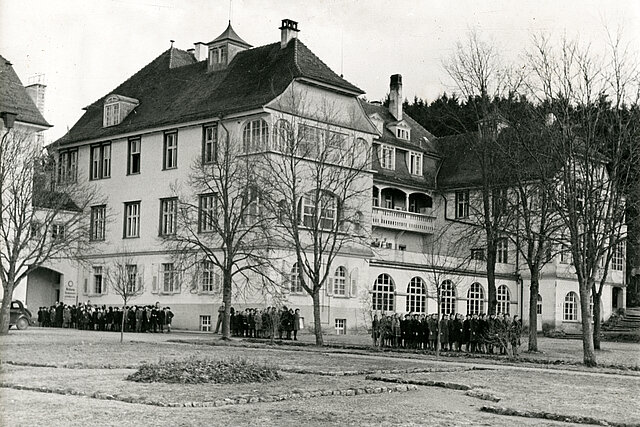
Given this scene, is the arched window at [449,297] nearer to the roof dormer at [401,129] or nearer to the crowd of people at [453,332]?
the roof dormer at [401,129]

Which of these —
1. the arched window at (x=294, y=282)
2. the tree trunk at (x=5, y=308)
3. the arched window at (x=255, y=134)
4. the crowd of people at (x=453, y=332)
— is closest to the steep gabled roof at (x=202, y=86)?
the arched window at (x=255, y=134)

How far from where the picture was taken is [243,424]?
42.0 ft

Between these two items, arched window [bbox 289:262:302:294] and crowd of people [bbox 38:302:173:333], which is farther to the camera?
arched window [bbox 289:262:302:294]

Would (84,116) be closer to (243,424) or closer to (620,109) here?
(620,109)

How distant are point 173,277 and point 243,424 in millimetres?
37510

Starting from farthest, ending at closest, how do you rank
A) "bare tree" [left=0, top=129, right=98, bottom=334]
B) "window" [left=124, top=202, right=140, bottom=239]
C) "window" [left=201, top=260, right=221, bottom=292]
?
"window" [left=124, top=202, right=140, bottom=239], "window" [left=201, top=260, right=221, bottom=292], "bare tree" [left=0, top=129, right=98, bottom=334]

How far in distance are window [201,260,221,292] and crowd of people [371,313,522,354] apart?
13.7m

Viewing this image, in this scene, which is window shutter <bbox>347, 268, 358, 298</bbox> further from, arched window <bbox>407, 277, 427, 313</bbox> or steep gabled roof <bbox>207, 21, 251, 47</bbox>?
steep gabled roof <bbox>207, 21, 251, 47</bbox>

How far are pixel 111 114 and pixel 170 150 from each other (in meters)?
6.74

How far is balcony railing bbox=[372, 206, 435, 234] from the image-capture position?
55969 millimetres

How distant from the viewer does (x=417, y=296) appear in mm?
53281

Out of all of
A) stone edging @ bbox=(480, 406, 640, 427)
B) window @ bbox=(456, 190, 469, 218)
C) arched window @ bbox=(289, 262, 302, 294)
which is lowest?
stone edging @ bbox=(480, 406, 640, 427)

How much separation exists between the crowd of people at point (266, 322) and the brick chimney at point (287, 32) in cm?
1598

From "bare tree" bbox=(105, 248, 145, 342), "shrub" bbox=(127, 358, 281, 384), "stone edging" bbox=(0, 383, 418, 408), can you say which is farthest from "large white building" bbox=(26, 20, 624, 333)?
"stone edging" bbox=(0, 383, 418, 408)
